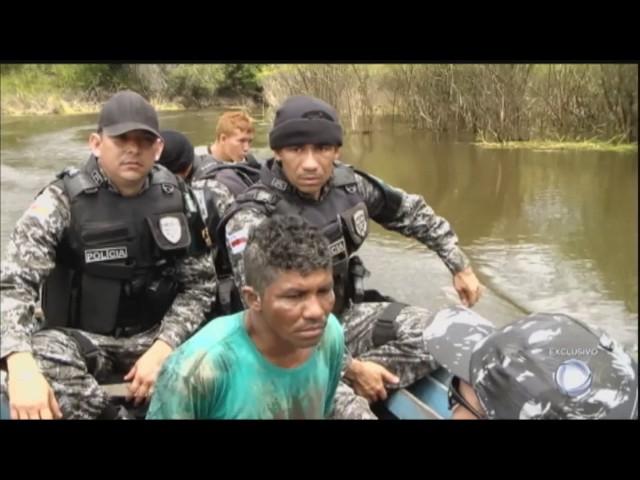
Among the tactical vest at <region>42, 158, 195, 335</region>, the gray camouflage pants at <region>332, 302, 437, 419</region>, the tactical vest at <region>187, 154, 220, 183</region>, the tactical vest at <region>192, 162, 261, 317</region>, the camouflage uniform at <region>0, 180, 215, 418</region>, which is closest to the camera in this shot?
the camouflage uniform at <region>0, 180, 215, 418</region>

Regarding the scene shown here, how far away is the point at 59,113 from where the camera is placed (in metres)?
12.2

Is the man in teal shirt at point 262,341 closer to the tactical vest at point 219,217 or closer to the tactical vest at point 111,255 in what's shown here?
the tactical vest at point 111,255

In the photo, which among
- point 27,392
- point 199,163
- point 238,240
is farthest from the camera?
point 199,163

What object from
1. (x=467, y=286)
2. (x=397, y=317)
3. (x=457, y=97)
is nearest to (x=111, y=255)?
(x=397, y=317)

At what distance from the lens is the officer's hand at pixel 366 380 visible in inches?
99.0

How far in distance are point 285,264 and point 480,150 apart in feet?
33.0

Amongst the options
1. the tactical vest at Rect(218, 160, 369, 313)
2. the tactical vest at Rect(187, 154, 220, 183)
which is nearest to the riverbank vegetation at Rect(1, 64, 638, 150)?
the tactical vest at Rect(187, 154, 220, 183)

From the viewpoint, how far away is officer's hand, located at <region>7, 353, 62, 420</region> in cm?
195

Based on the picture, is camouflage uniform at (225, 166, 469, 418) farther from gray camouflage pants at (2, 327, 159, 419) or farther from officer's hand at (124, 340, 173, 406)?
gray camouflage pants at (2, 327, 159, 419)

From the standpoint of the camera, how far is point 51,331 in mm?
2422

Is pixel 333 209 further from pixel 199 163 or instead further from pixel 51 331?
pixel 199 163

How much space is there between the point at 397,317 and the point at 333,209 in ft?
1.54

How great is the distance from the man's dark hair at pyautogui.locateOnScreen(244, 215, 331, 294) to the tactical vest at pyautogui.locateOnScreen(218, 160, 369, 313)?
3.25 feet

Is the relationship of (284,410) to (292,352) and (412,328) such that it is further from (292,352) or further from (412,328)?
(412,328)
